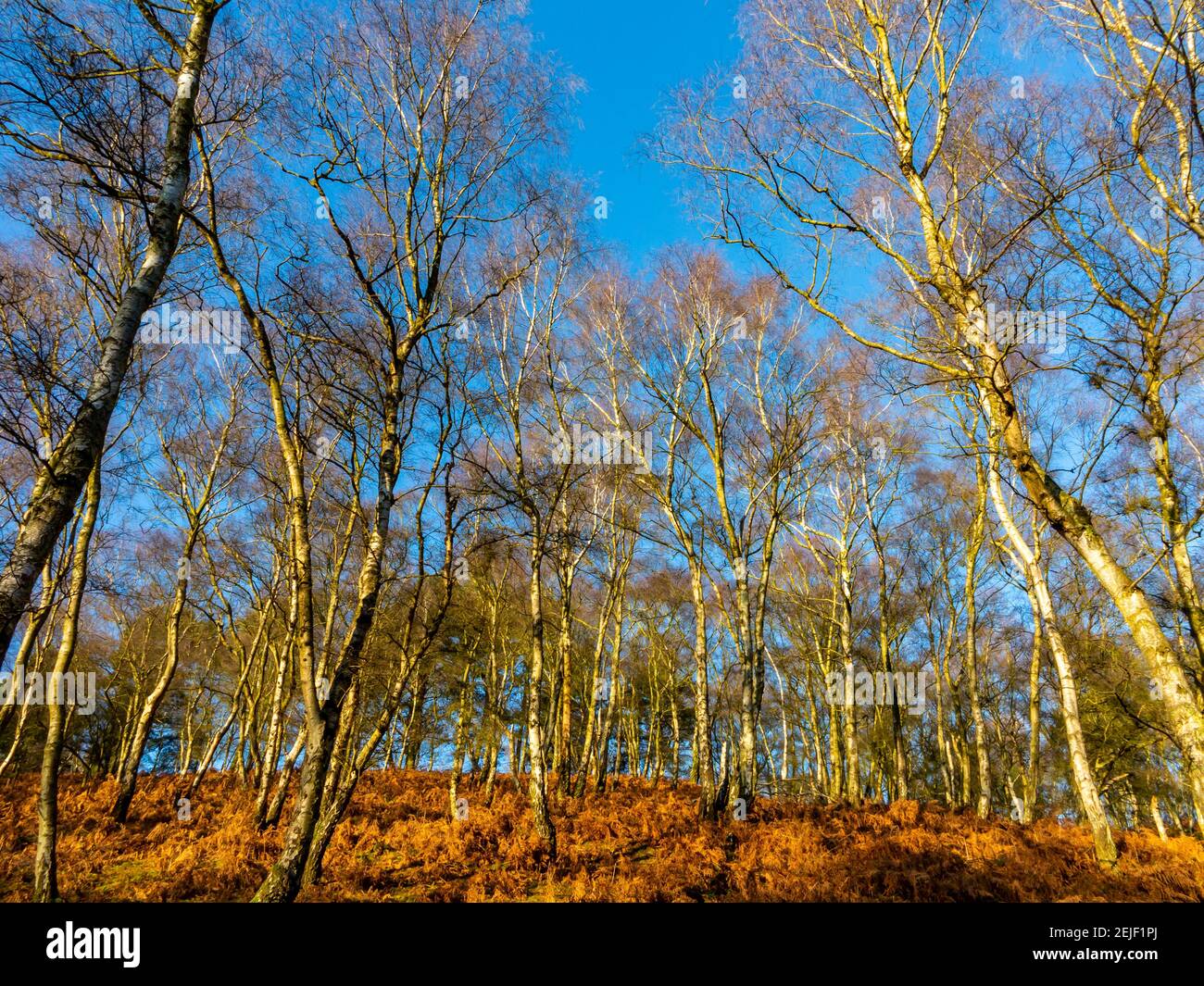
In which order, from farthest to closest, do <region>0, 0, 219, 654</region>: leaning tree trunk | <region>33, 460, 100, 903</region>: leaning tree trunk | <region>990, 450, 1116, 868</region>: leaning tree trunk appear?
<region>990, 450, 1116, 868</region>: leaning tree trunk < <region>33, 460, 100, 903</region>: leaning tree trunk < <region>0, 0, 219, 654</region>: leaning tree trunk

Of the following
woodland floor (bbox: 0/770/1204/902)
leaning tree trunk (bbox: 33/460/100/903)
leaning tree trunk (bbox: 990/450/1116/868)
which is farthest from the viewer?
leaning tree trunk (bbox: 990/450/1116/868)

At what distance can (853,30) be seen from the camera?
18.0 feet

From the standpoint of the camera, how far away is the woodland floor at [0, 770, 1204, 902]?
643cm

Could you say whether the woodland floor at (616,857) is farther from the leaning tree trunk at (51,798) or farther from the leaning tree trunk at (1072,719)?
the leaning tree trunk at (51,798)

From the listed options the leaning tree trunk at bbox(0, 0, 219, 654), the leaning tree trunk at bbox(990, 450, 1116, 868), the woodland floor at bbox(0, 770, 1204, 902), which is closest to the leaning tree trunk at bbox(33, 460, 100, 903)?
the woodland floor at bbox(0, 770, 1204, 902)

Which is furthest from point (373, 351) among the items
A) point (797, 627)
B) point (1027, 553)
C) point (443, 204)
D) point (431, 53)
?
point (797, 627)

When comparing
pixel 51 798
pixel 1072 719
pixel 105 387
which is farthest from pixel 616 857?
pixel 105 387

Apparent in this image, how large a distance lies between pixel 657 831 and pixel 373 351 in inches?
332

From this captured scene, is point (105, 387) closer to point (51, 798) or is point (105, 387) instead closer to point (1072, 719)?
point (51, 798)

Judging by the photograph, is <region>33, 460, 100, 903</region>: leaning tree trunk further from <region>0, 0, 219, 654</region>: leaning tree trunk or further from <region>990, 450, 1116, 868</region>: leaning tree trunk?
<region>990, 450, 1116, 868</region>: leaning tree trunk

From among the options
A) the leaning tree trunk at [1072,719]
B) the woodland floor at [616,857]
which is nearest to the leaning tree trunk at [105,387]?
the woodland floor at [616,857]

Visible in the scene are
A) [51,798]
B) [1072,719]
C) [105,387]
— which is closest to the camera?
[105,387]

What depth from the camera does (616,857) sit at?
771cm

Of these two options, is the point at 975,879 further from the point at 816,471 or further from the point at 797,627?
the point at 797,627
